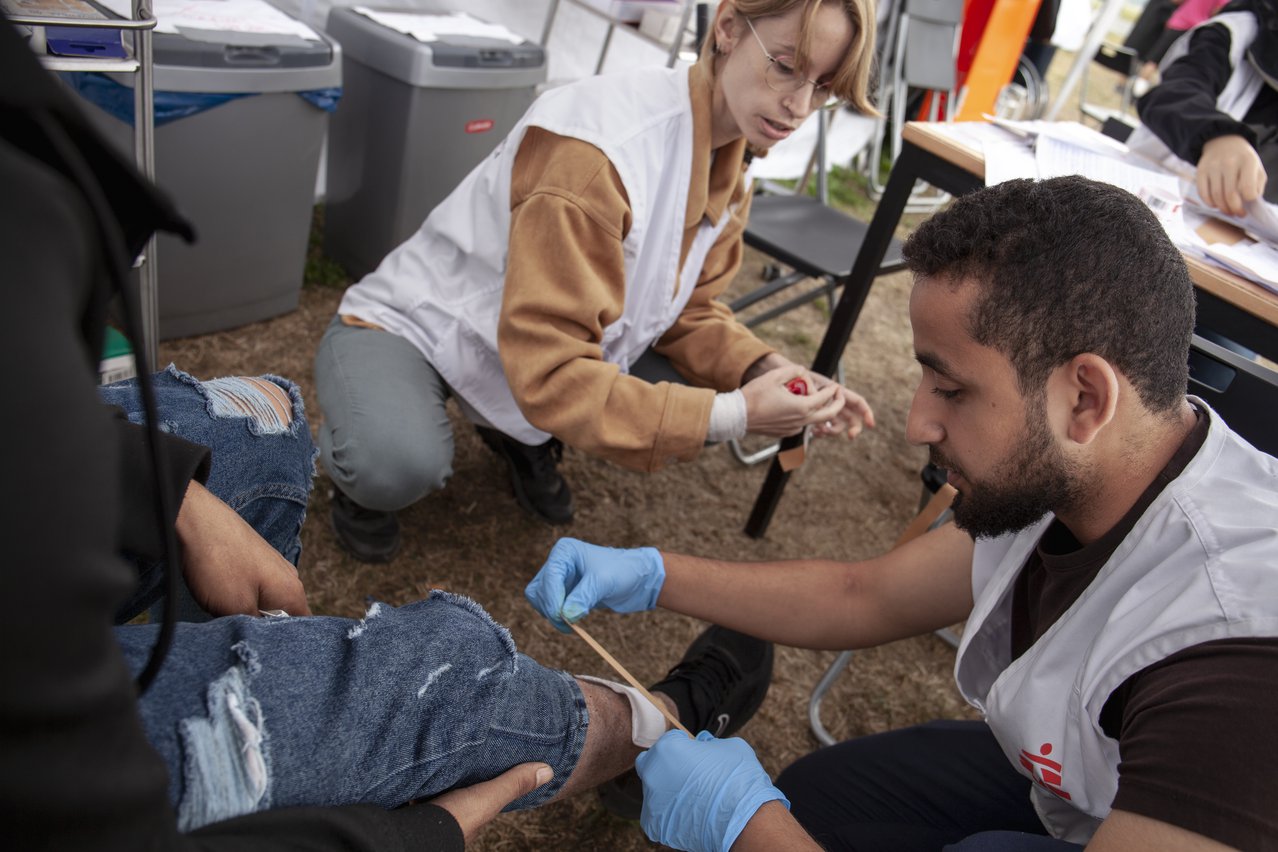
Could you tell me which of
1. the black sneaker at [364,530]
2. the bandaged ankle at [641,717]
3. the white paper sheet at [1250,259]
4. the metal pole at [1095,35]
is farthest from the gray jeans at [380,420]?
the metal pole at [1095,35]

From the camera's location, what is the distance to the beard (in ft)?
3.11

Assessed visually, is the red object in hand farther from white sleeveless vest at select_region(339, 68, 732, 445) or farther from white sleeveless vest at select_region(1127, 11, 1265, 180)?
white sleeveless vest at select_region(1127, 11, 1265, 180)

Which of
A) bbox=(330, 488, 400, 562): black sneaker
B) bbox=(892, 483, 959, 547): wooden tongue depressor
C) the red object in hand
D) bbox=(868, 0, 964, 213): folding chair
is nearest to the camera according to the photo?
bbox=(892, 483, 959, 547): wooden tongue depressor

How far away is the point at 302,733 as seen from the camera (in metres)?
0.76

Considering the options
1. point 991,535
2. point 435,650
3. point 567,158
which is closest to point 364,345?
point 567,158

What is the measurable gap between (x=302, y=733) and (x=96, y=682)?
31 centimetres

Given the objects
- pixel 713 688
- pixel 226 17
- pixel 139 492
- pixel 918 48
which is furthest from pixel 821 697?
pixel 918 48

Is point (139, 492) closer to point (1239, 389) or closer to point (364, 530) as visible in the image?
point (364, 530)

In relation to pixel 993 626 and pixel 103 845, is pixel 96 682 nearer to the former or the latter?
pixel 103 845

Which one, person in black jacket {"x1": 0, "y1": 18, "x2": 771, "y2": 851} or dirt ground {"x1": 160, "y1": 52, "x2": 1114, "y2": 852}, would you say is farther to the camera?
dirt ground {"x1": 160, "y1": 52, "x2": 1114, "y2": 852}

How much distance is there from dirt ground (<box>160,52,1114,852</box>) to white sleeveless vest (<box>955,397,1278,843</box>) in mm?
718

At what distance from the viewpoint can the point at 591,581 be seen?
133cm

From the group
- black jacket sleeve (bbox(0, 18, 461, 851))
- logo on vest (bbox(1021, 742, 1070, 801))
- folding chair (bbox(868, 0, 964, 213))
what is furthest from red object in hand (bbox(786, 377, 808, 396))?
folding chair (bbox(868, 0, 964, 213))

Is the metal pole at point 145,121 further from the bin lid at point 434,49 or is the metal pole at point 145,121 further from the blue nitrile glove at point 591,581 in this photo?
the bin lid at point 434,49
